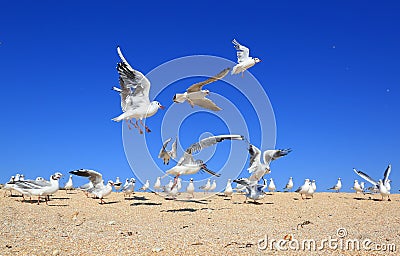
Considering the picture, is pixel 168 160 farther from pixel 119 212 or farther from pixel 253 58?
pixel 253 58

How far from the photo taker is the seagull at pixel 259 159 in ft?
44.4

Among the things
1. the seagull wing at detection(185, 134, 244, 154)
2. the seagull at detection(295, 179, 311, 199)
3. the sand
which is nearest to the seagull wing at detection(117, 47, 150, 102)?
the seagull wing at detection(185, 134, 244, 154)

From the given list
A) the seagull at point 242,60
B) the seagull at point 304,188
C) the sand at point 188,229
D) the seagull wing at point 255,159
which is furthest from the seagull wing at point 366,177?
the seagull at point 242,60

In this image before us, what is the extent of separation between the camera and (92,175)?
1362 cm

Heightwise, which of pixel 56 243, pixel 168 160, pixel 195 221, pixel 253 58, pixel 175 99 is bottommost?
Answer: pixel 56 243

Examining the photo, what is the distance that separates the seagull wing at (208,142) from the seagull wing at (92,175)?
12.2 ft

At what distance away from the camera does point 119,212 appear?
11008 millimetres

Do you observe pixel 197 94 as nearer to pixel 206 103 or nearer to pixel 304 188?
pixel 206 103

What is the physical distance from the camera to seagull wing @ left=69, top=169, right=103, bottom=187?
13.0m

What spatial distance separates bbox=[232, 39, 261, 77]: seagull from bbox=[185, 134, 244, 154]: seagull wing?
2212mm

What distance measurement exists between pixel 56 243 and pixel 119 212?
4.93 metres

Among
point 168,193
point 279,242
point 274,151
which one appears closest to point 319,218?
point 274,151

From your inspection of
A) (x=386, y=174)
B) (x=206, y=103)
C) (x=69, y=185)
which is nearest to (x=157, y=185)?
(x=69, y=185)

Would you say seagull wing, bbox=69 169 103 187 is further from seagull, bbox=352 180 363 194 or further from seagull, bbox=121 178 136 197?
seagull, bbox=352 180 363 194
